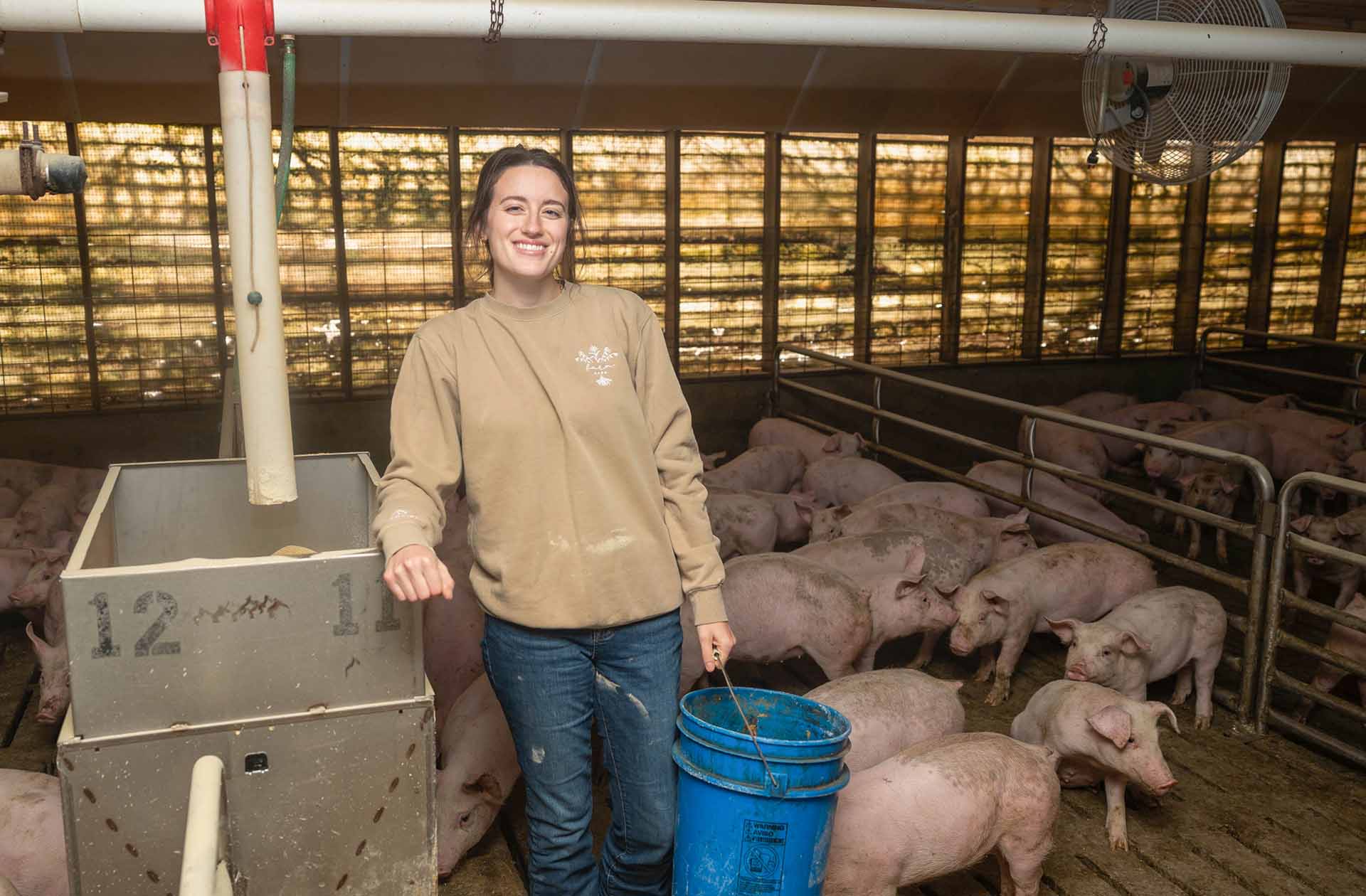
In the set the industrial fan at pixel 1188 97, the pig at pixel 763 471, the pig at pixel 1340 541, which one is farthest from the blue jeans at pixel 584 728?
the pig at pixel 763 471

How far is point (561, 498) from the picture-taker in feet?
7.31

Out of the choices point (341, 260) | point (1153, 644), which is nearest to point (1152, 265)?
point (1153, 644)

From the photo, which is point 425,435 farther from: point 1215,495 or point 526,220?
point 1215,495

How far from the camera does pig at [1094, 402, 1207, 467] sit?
312 inches

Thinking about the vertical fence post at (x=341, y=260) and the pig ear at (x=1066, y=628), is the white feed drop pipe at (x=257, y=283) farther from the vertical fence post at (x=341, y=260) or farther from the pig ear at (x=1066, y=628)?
the vertical fence post at (x=341, y=260)

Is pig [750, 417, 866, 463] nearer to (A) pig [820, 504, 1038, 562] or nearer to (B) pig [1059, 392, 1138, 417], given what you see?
(A) pig [820, 504, 1038, 562]

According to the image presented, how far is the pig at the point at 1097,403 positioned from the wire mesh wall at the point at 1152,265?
1134 millimetres

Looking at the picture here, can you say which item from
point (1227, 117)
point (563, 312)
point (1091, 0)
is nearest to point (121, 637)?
point (563, 312)

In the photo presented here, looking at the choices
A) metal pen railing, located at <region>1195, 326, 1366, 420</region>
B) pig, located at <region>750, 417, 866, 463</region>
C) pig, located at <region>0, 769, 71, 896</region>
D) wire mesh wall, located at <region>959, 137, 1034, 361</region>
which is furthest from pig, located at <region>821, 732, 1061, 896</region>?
wire mesh wall, located at <region>959, 137, 1034, 361</region>

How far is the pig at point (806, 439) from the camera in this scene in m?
7.00

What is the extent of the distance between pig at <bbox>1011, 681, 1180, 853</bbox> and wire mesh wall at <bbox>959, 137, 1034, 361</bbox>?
5.83m

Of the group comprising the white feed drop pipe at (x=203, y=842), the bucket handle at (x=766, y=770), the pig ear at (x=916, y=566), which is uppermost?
the white feed drop pipe at (x=203, y=842)

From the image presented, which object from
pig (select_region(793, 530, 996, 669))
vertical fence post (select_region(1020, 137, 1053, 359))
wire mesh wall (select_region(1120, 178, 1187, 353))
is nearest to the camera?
pig (select_region(793, 530, 996, 669))

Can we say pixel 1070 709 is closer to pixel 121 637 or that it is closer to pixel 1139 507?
pixel 121 637
